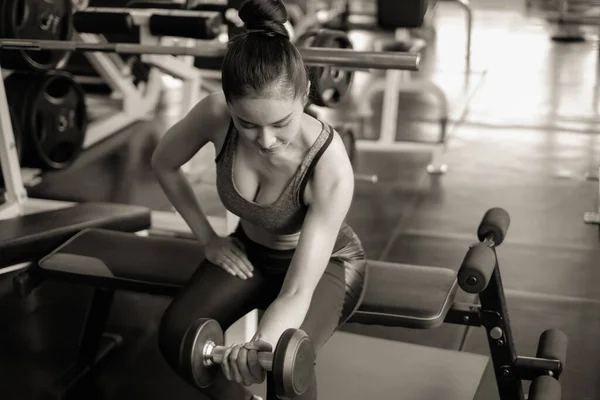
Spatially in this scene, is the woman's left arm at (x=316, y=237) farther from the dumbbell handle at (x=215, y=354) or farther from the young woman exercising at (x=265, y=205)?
the dumbbell handle at (x=215, y=354)

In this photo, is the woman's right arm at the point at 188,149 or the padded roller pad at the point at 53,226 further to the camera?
the padded roller pad at the point at 53,226

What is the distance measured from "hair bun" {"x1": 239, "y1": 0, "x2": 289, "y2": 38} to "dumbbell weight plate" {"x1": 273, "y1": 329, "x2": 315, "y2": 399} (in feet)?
1.70

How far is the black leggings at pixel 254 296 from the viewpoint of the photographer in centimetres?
157

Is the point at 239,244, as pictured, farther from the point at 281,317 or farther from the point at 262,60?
the point at 262,60

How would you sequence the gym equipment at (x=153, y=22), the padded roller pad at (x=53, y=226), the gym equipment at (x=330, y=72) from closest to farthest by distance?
the padded roller pad at (x=53, y=226)
the gym equipment at (x=330, y=72)
the gym equipment at (x=153, y=22)

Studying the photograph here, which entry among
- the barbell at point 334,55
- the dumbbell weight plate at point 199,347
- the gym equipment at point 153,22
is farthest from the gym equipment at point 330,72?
the dumbbell weight plate at point 199,347

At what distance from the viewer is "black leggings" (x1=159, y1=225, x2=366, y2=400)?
5.16ft

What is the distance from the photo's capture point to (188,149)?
174cm

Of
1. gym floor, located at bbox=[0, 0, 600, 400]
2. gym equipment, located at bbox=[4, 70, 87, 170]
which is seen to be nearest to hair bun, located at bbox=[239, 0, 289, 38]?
gym floor, located at bbox=[0, 0, 600, 400]

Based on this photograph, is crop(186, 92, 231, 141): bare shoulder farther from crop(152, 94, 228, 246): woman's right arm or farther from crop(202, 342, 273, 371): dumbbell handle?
crop(202, 342, 273, 371): dumbbell handle

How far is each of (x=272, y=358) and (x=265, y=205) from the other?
0.41m

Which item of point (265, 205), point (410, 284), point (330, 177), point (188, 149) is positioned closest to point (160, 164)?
point (188, 149)

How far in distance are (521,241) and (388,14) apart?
931mm

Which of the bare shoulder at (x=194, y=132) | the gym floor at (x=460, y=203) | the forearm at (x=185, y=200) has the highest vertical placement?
the bare shoulder at (x=194, y=132)
